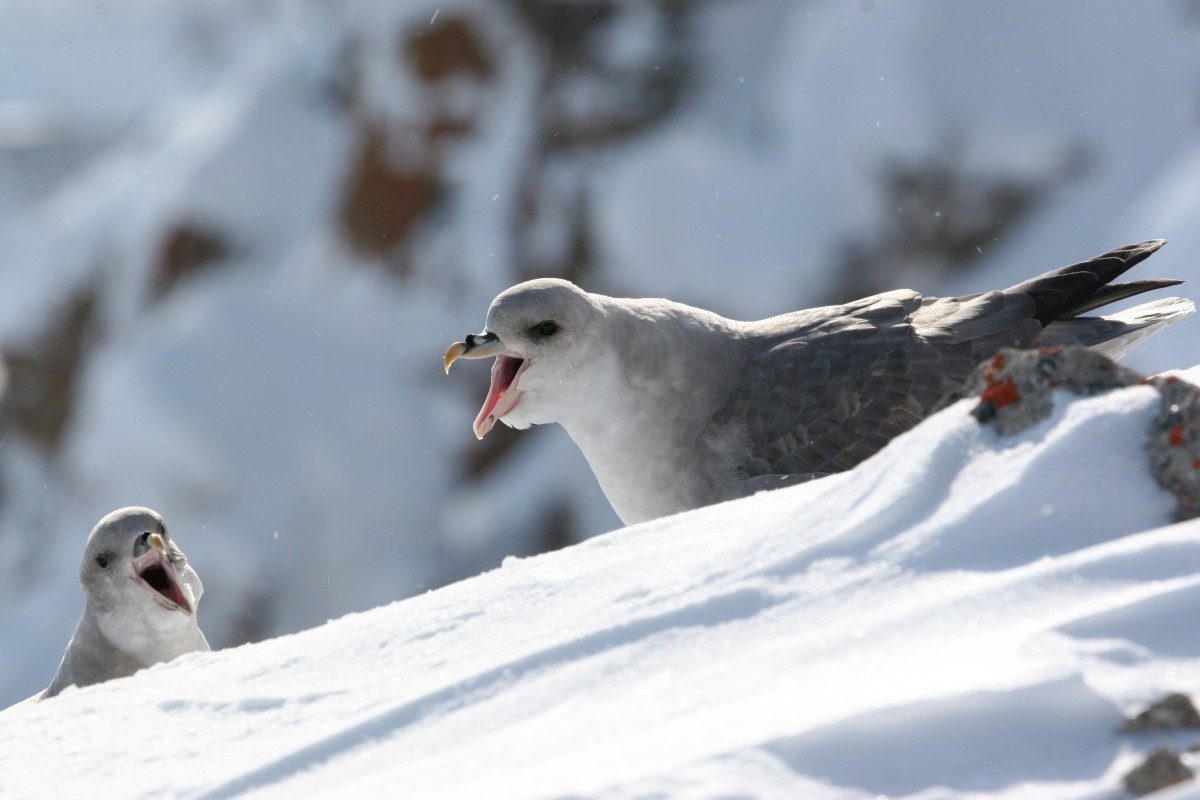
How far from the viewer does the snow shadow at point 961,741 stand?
1644mm

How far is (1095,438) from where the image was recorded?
203 centimetres

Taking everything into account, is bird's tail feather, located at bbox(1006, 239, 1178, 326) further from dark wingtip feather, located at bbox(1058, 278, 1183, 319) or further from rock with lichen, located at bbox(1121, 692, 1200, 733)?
rock with lichen, located at bbox(1121, 692, 1200, 733)

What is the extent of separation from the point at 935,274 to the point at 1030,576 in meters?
8.85

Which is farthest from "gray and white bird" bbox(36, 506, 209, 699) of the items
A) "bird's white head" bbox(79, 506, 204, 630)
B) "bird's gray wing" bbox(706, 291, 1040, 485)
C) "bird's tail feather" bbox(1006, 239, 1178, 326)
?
"bird's tail feather" bbox(1006, 239, 1178, 326)

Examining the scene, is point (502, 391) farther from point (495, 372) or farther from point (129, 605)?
point (129, 605)

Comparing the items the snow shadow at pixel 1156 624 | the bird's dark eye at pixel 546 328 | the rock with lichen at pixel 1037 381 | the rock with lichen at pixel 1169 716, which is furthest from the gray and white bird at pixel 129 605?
the rock with lichen at pixel 1169 716

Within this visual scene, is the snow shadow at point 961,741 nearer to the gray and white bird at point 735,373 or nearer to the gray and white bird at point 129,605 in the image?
the gray and white bird at point 735,373

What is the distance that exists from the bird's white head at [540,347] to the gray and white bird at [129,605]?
4.08ft

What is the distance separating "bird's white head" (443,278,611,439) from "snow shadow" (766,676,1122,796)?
8.40 feet

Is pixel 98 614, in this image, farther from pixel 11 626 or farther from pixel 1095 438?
pixel 11 626

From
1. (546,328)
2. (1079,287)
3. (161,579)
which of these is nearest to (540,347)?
(546,328)

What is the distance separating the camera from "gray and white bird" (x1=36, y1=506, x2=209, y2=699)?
14.8 feet

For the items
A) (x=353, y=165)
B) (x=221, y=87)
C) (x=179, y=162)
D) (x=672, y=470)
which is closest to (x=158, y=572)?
(x=672, y=470)

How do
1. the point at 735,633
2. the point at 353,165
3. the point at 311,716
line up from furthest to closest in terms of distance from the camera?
1. the point at 353,165
2. the point at 311,716
3. the point at 735,633
